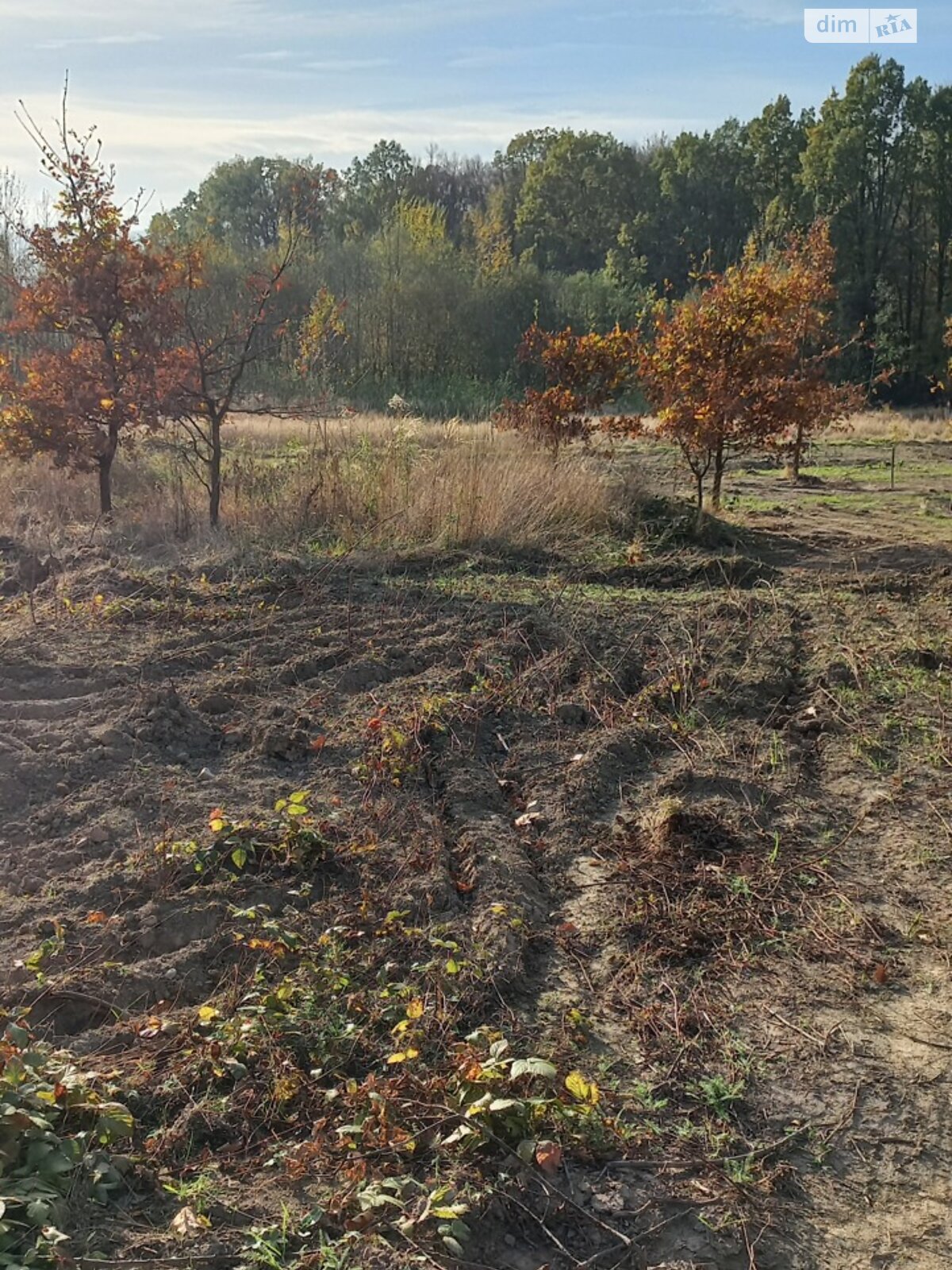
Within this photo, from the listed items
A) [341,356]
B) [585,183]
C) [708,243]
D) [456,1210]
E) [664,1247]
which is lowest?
[664,1247]

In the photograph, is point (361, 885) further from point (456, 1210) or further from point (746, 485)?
point (746, 485)

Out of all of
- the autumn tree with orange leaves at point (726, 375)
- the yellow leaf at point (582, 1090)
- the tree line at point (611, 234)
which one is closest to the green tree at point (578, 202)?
the tree line at point (611, 234)

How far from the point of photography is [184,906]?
3.49 metres

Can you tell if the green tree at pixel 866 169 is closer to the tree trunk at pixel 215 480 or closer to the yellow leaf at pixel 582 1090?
the tree trunk at pixel 215 480

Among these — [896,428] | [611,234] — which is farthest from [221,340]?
[611,234]

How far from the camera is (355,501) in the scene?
29.3 feet

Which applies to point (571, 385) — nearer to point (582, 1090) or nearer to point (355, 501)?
point (355, 501)

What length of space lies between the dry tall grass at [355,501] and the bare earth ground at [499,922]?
2116mm

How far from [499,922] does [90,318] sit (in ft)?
25.0

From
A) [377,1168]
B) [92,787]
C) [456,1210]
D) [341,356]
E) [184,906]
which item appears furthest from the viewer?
Result: [341,356]

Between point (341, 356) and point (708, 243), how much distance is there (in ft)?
62.9

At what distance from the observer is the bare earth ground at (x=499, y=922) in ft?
8.14

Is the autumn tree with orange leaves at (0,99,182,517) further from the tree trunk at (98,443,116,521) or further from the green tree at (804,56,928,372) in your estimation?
the green tree at (804,56,928,372)

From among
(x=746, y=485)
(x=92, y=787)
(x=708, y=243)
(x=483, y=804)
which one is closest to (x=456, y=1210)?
(x=483, y=804)
